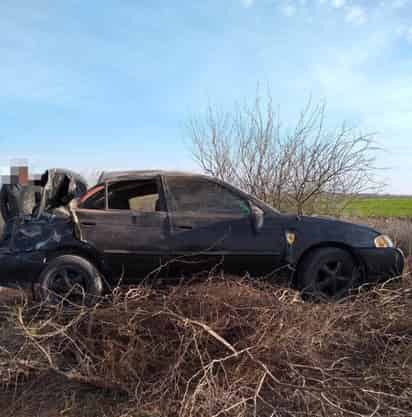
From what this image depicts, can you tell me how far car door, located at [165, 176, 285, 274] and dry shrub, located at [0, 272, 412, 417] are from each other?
0.66 m

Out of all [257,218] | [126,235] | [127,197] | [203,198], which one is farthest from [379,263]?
[127,197]

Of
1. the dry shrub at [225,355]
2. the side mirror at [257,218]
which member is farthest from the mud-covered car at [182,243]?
A: the dry shrub at [225,355]

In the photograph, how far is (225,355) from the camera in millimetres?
2967

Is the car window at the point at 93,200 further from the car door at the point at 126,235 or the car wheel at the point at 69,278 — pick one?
the car wheel at the point at 69,278

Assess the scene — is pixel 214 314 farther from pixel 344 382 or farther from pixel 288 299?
pixel 344 382

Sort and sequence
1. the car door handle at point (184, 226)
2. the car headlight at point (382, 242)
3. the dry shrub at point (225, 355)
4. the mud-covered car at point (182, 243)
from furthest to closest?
the car headlight at point (382, 242), the car door handle at point (184, 226), the mud-covered car at point (182, 243), the dry shrub at point (225, 355)

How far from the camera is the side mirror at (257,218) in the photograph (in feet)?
14.5

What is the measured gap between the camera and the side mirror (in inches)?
175

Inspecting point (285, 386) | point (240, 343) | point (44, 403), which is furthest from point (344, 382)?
point (44, 403)

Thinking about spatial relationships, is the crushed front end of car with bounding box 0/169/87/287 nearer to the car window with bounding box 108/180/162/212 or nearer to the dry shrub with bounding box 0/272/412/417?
the car window with bounding box 108/180/162/212

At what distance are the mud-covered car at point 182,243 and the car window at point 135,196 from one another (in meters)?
0.03

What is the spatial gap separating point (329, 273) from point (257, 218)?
3.24 feet

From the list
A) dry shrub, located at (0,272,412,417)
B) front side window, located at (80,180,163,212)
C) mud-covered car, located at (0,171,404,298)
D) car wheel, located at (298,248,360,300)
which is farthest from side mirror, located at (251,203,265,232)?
front side window, located at (80,180,163,212)

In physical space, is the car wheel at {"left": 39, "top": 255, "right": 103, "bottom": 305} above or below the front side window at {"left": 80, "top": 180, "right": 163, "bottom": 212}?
below
